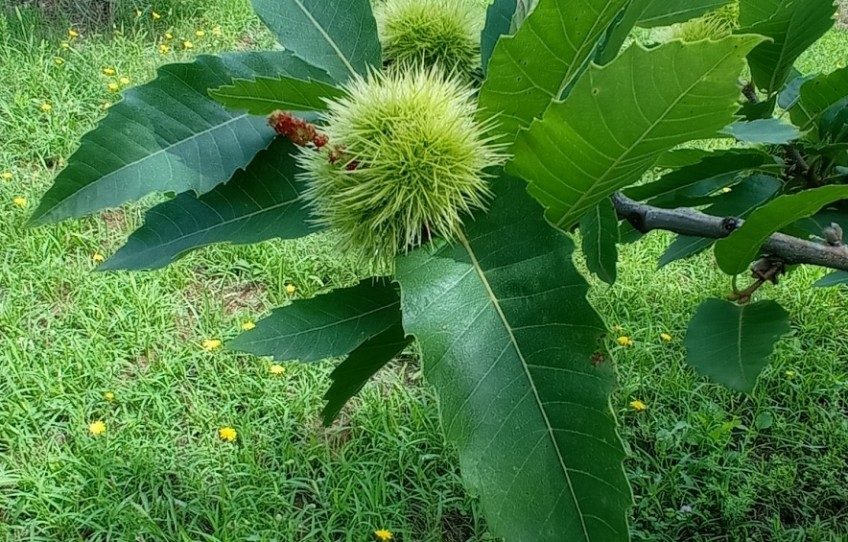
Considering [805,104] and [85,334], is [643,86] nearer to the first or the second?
[805,104]

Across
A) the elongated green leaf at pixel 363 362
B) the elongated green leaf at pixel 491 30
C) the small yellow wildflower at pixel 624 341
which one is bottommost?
the small yellow wildflower at pixel 624 341

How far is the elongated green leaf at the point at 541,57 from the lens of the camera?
1.96 feet

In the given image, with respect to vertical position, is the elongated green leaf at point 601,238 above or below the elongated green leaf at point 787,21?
below

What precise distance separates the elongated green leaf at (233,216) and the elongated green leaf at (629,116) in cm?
27

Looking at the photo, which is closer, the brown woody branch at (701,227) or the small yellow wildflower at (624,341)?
the brown woody branch at (701,227)

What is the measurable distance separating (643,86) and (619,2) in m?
0.10

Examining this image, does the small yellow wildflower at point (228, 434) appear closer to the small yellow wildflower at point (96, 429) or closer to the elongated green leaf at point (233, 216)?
the small yellow wildflower at point (96, 429)

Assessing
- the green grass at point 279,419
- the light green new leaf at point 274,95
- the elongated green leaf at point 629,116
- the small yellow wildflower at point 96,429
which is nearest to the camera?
the elongated green leaf at point 629,116

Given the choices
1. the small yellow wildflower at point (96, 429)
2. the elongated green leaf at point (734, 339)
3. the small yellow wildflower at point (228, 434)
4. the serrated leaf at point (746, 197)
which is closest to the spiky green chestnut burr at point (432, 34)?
the serrated leaf at point (746, 197)

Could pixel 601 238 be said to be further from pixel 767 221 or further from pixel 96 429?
pixel 96 429

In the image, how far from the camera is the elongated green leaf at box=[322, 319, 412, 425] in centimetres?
86

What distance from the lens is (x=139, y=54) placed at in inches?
Result: 159

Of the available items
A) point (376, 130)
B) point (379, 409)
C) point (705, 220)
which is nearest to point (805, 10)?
point (705, 220)

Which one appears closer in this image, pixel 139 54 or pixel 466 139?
pixel 466 139
